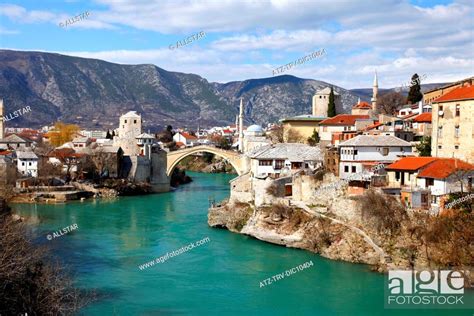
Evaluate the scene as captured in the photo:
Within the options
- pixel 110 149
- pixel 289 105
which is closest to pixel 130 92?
pixel 289 105

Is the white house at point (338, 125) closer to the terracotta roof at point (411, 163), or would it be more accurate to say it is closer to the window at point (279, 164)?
the window at point (279, 164)

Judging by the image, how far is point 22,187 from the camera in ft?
127

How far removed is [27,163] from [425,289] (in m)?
33.6

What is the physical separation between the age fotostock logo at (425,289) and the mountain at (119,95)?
130242 mm

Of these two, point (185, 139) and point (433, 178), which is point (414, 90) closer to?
point (433, 178)

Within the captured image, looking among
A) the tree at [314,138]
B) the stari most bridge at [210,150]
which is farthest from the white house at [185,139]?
the tree at [314,138]

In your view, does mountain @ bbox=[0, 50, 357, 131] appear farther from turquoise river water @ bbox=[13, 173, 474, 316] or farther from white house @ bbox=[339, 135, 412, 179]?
white house @ bbox=[339, 135, 412, 179]

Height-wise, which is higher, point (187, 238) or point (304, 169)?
point (304, 169)

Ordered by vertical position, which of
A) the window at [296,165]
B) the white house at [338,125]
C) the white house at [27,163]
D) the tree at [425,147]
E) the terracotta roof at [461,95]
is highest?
the terracotta roof at [461,95]

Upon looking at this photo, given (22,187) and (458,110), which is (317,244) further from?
(22,187)

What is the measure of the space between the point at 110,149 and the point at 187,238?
2090 cm

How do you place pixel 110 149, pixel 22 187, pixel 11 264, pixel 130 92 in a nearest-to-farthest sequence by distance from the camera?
1. pixel 11 264
2. pixel 22 187
3. pixel 110 149
4. pixel 130 92

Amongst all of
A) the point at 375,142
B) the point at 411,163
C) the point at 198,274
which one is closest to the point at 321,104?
the point at 375,142

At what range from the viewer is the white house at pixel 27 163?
41906 mm
